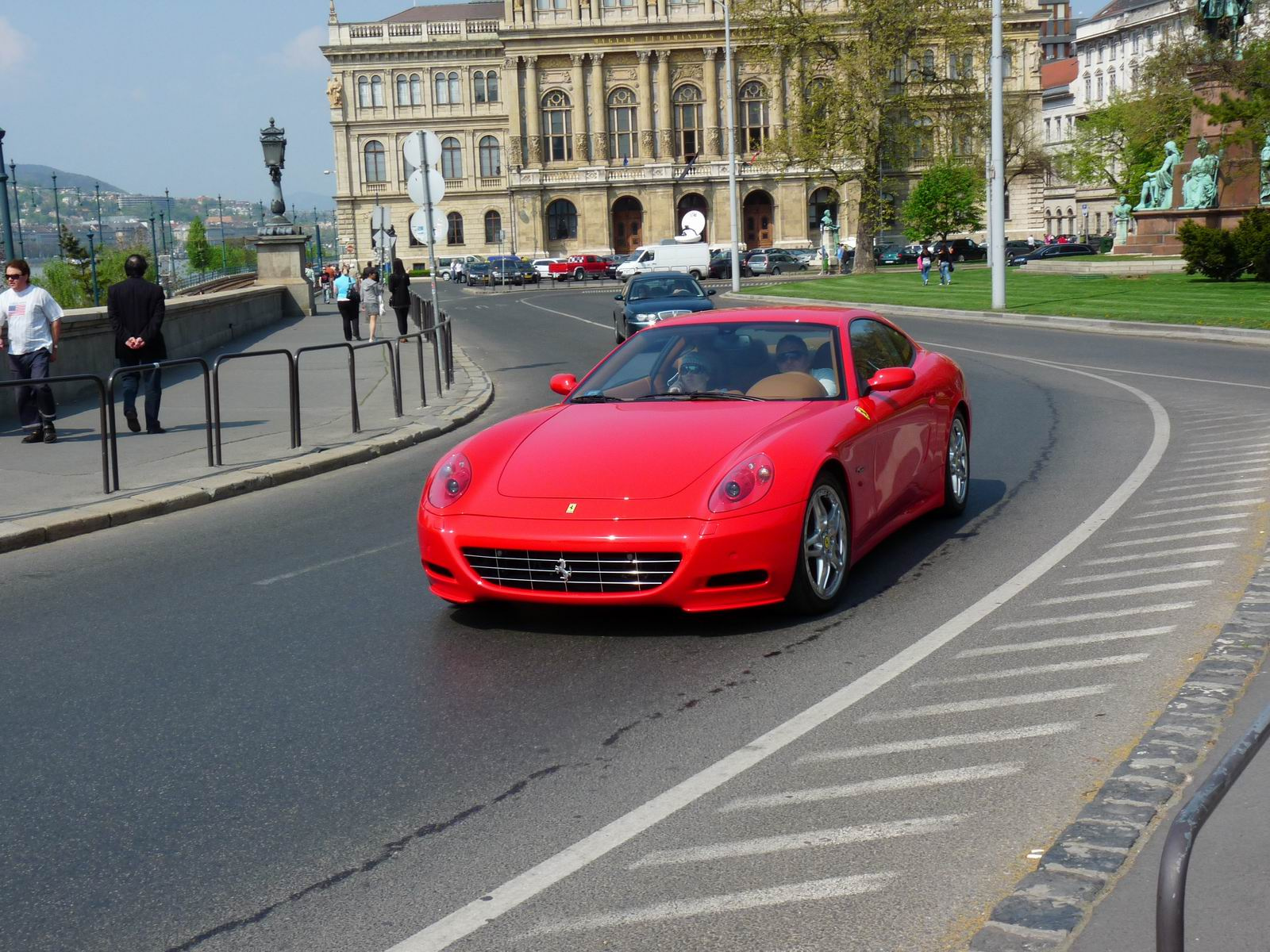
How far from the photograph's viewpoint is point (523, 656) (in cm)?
647

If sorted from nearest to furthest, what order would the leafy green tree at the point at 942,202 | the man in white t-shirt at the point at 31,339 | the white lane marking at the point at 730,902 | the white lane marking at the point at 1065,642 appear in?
the white lane marking at the point at 730,902, the white lane marking at the point at 1065,642, the man in white t-shirt at the point at 31,339, the leafy green tree at the point at 942,202

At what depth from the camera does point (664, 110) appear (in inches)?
4422

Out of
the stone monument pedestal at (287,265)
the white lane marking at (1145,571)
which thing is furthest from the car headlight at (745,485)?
the stone monument pedestal at (287,265)

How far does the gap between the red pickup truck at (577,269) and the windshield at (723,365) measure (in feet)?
266

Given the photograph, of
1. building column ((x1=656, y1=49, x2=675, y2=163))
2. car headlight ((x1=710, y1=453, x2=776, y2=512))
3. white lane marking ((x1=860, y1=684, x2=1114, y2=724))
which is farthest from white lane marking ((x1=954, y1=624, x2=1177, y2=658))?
building column ((x1=656, y1=49, x2=675, y2=163))

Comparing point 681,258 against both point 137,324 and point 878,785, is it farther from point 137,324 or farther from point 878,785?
point 878,785

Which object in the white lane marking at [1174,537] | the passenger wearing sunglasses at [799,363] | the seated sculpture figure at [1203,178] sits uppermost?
the seated sculpture figure at [1203,178]

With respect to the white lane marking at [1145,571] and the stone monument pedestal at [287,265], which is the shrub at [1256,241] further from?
the white lane marking at [1145,571]

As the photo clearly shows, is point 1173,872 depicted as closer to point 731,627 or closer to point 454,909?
point 454,909

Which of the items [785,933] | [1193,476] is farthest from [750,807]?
[1193,476]

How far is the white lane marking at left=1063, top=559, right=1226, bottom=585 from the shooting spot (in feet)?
24.8

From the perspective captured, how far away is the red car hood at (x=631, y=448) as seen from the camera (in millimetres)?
6699

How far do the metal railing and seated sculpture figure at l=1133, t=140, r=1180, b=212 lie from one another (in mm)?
48243

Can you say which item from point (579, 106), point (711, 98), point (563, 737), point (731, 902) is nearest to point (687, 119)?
point (711, 98)
